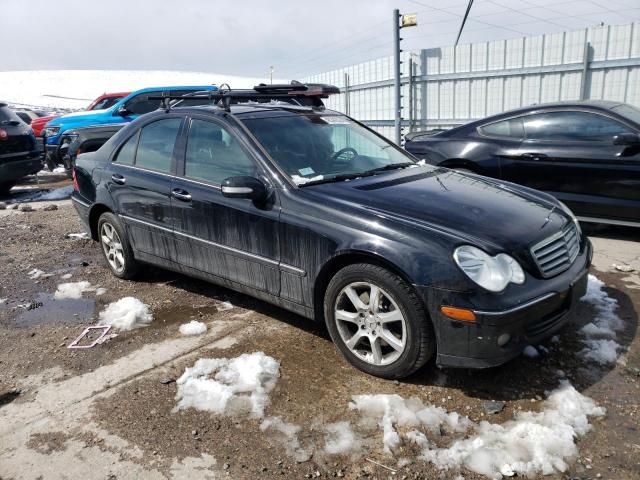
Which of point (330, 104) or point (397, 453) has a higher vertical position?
point (330, 104)

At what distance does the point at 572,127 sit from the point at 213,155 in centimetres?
410

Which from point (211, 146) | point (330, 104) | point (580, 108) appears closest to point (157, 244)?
point (211, 146)

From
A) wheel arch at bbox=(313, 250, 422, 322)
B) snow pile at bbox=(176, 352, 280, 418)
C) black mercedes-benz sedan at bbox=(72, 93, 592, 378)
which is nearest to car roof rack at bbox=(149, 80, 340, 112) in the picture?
black mercedes-benz sedan at bbox=(72, 93, 592, 378)

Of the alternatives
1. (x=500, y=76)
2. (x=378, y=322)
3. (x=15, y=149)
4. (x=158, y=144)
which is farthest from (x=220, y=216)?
(x=15, y=149)

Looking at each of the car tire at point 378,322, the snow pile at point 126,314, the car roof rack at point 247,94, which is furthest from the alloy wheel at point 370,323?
the car roof rack at point 247,94

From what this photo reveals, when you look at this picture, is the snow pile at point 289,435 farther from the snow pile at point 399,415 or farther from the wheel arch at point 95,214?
the wheel arch at point 95,214

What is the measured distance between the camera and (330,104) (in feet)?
47.8

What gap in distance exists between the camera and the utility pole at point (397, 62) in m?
10.0

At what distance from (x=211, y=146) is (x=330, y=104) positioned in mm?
10888

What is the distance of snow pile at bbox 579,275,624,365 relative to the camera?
338 centimetres

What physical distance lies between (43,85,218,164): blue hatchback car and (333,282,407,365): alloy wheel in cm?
878

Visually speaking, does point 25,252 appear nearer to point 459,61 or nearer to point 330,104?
point 459,61

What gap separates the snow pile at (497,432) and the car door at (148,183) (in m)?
2.33

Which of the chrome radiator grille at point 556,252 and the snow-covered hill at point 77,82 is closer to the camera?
the chrome radiator grille at point 556,252
